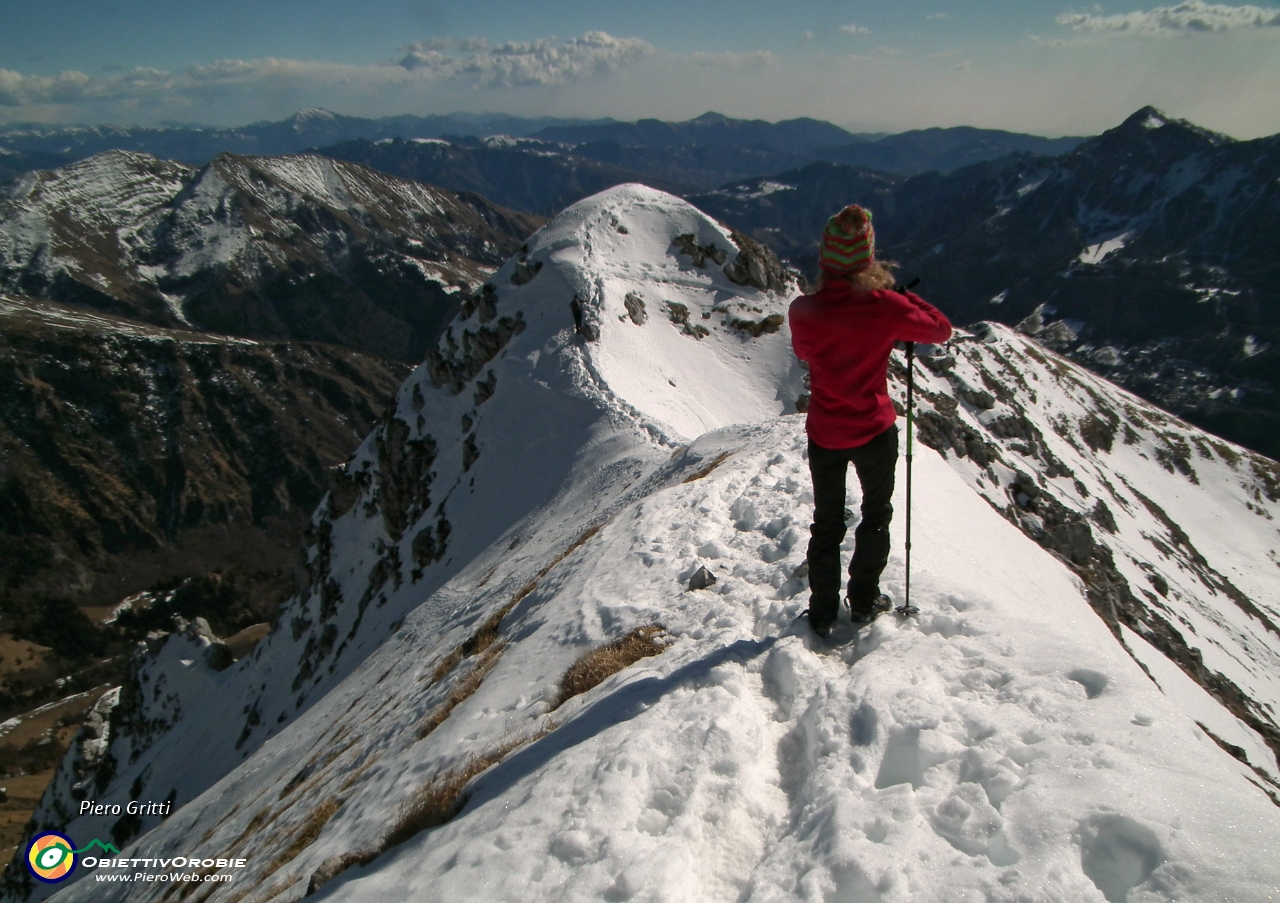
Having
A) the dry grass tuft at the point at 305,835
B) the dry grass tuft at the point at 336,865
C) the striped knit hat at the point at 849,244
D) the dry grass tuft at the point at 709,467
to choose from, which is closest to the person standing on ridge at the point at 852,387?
the striped knit hat at the point at 849,244

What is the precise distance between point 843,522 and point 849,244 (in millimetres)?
3154

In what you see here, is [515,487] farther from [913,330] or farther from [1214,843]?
[1214,843]

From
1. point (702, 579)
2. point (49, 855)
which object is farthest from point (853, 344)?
point (49, 855)

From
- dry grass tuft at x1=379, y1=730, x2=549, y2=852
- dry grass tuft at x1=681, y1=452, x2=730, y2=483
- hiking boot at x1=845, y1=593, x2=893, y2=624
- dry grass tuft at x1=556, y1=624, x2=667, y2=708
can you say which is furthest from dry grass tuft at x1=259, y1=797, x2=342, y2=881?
dry grass tuft at x1=681, y1=452, x2=730, y2=483

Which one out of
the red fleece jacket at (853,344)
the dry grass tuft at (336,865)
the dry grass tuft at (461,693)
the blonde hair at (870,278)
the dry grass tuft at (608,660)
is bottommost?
the dry grass tuft at (461,693)

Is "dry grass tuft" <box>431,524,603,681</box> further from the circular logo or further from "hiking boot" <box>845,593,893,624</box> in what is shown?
the circular logo

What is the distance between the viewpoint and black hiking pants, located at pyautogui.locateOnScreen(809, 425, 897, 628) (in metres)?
7.64

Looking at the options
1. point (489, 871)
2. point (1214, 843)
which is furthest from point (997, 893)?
point (489, 871)

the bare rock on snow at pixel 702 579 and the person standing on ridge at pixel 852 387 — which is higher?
the person standing on ridge at pixel 852 387

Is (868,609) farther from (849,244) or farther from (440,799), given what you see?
(440,799)

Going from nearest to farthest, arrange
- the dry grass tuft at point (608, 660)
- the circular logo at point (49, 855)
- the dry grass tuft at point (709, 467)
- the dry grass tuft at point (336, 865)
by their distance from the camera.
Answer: the dry grass tuft at point (336, 865) → the dry grass tuft at point (608, 660) → the dry grass tuft at point (709, 467) → the circular logo at point (49, 855)

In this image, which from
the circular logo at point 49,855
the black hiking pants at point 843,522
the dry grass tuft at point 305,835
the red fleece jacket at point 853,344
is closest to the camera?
the red fleece jacket at point 853,344

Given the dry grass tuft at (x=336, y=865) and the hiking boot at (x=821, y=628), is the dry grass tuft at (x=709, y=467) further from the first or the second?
the dry grass tuft at (x=336, y=865)

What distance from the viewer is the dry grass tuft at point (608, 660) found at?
9070mm
